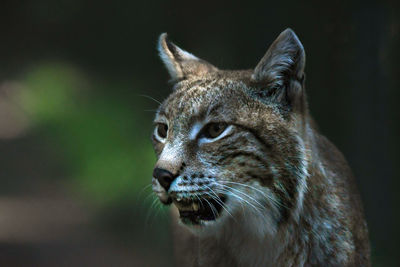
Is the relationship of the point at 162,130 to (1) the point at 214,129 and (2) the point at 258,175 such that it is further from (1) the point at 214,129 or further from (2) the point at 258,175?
(2) the point at 258,175

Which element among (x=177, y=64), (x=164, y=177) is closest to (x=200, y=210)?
(x=164, y=177)

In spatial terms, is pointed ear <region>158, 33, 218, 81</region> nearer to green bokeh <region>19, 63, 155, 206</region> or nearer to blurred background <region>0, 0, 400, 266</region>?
blurred background <region>0, 0, 400, 266</region>

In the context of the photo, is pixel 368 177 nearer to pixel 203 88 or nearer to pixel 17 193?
pixel 203 88

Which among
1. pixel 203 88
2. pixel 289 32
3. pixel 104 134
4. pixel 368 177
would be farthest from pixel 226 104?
pixel 104 134

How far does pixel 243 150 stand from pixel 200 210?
0.39 meters

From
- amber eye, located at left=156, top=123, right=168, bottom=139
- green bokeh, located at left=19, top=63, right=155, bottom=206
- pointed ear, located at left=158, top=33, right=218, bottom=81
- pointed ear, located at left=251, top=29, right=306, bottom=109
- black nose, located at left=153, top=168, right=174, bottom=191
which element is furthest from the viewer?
green bokeh, located at left=19, top=63, right=155, bottom=206

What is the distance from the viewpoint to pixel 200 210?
2.46 metres

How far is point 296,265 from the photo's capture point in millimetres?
2533

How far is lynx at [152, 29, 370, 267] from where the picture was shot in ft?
7.95

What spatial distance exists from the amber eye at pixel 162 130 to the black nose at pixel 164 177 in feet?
1.74

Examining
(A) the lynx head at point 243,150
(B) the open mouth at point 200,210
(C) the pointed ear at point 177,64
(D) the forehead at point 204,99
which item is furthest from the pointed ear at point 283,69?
(B) the open mouth at point 200,210

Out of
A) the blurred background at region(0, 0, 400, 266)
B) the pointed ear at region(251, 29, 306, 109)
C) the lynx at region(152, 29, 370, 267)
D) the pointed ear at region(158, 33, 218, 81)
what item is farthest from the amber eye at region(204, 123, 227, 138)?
the blurred background at region(0, 0, 400, 266)

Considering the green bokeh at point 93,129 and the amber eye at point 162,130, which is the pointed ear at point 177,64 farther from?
the green bokeh at point 93,129

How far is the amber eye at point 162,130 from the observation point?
2879 millimetres
